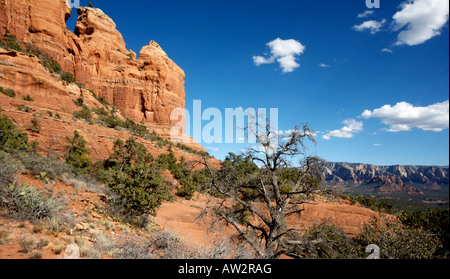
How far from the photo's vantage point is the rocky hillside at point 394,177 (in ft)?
359

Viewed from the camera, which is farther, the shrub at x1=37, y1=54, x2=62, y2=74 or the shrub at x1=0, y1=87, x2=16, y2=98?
the shrub at x1=37, y1=54, x2=62, y2=74

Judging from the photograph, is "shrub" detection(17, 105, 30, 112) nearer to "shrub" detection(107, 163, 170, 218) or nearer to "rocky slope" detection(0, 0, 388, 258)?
"rocky slope" detection(0, 0, 388, 258)

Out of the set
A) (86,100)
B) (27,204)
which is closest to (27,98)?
(86,100)

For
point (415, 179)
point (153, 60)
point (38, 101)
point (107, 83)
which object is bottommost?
point (415, 179)

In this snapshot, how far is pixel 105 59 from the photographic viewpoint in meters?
46.8

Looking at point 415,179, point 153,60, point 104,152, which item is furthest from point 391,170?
point 104,152

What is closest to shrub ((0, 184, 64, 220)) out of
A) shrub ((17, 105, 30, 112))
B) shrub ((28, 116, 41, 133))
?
shrub ((28, 116, 41, 133))

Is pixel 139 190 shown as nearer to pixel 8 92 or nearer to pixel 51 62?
pixel 8 92

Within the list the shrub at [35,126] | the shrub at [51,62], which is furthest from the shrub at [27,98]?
the shrub at [51,62]

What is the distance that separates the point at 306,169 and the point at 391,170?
655 feet

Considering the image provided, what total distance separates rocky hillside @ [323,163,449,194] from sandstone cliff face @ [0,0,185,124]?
103320 millimetres

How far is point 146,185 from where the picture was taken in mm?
9266

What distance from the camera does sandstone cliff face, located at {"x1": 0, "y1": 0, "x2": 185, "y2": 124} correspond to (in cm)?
3381
